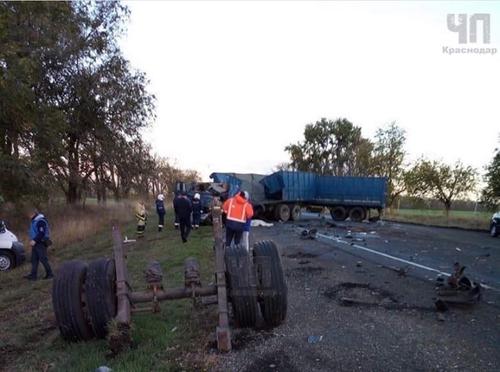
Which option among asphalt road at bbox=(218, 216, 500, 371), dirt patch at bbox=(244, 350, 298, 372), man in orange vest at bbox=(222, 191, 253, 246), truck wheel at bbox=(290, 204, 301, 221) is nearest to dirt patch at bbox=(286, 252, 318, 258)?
asphalt road at bbox=(218, 216, 500, 371)

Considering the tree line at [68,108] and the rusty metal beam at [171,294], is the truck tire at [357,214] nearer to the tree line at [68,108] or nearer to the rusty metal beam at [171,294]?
the tree line at [68,108]

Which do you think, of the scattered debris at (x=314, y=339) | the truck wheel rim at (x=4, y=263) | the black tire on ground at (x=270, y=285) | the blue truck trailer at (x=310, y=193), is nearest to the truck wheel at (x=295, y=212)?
the blue truck trailer at (x=310, y=193)

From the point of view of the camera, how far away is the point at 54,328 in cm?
624

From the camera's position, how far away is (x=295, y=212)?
27.1 meters

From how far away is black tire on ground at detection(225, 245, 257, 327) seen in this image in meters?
5.08

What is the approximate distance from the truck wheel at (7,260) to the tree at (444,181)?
2980 centimetres

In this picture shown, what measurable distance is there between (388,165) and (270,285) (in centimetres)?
3801

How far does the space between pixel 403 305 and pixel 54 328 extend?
4.75 meters

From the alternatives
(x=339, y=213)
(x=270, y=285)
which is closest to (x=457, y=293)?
(x=270, y=285)

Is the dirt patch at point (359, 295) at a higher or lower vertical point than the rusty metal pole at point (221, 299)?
lower

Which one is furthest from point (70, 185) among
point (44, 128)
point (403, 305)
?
point (403, 305)

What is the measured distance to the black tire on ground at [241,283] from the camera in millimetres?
5078

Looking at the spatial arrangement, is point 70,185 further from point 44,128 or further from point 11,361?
point 11,361

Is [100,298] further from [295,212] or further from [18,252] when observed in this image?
[295,212]
